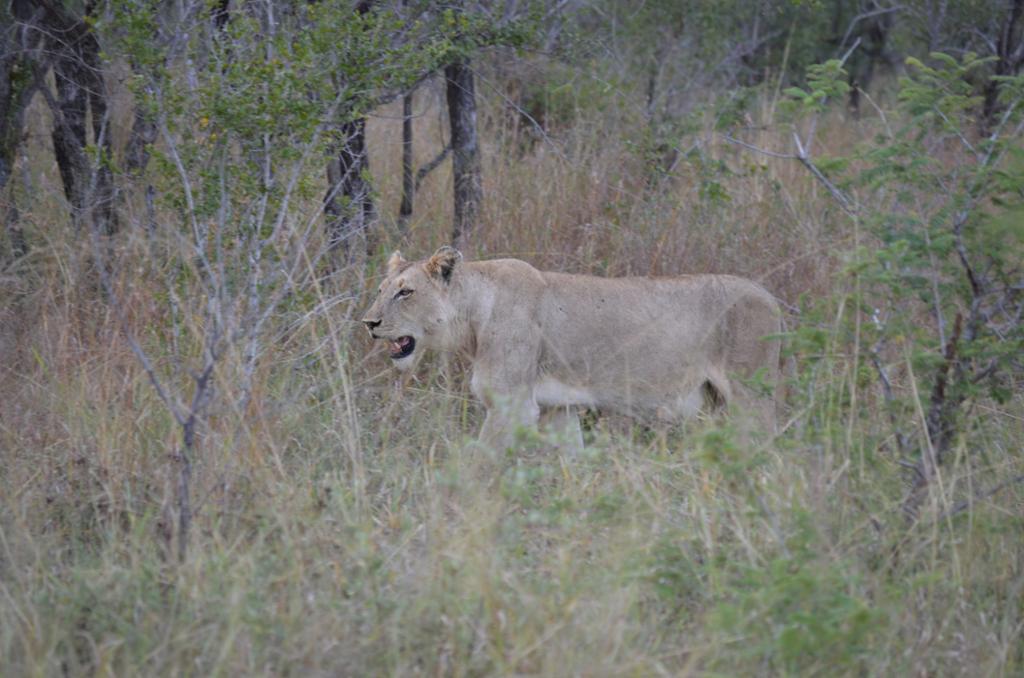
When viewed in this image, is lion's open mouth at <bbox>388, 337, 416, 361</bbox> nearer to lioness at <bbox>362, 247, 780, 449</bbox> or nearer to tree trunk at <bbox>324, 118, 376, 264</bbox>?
lioness at <bbox>362, 247, 780, 449</bbox>

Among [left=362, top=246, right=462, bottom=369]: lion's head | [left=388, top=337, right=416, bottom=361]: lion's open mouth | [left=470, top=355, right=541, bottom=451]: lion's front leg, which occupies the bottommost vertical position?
[left=470, top=355, right=541, bottom=451]: lion's front leg

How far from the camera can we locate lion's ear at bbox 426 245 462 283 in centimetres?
683

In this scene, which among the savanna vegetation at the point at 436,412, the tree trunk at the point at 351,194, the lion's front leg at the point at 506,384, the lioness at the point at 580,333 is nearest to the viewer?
the savanna vegetation at the point at 436,412

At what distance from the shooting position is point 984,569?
5.04 meters

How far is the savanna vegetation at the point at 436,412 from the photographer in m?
4.36

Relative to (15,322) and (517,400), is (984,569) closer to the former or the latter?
(517,400)

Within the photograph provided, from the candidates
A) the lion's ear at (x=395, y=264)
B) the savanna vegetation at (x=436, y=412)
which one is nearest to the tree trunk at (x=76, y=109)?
the savanna vegetation at (x=436, y=412)

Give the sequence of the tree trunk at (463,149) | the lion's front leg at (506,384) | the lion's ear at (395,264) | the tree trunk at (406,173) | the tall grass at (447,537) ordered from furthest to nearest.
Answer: the tree trunk at (406,173) → the tree trunk at (463,149) → the lion's ear at (395,264) → the lion's front leg at (506,384) → the tall grass at (447,537)

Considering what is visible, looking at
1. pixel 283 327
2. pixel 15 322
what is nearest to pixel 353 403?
pixel 283 327

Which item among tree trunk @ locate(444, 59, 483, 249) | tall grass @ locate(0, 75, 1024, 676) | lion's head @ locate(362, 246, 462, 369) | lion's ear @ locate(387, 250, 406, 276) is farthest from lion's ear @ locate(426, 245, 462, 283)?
tree trunk @ locate(444, 59, 483, 249)

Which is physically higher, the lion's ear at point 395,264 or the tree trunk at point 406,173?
the lion's ear at point 395,264

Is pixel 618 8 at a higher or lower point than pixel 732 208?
higher

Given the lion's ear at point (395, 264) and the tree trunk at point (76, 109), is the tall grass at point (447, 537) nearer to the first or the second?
the lion's ear at point (395, 264)

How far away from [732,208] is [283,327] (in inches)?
169
